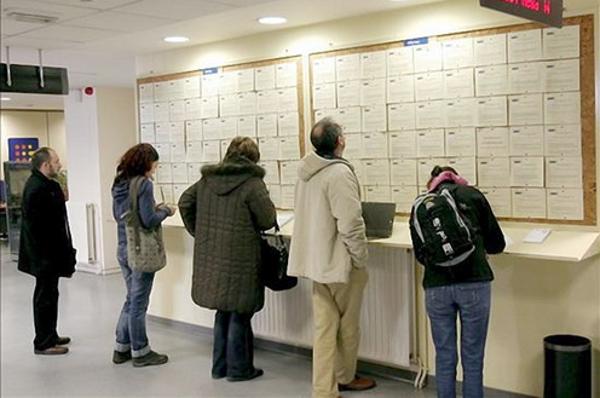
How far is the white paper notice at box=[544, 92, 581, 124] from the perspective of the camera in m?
3.42

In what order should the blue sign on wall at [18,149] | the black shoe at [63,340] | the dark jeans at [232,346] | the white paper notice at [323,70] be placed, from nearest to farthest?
the dark jeans at [232,346]
the white paper notice at [323,70]
the black shoe at [63,340]
the blue sign on wall at [18,149]

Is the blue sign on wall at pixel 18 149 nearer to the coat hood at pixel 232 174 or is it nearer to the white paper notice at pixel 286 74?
the white paper notice at pixel 286 74

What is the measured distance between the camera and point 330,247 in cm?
352

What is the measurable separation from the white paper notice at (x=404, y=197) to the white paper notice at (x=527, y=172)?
0.61 meters

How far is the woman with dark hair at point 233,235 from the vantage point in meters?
3.90

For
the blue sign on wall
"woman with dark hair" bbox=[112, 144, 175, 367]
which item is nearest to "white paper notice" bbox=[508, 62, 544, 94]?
"woman with dark hair" bbox=[112, 144, 175, 367]

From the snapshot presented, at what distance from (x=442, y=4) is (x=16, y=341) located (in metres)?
3.94

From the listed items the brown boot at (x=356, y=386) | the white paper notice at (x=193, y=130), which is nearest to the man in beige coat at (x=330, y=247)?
the brown boot at (x=356, y=386)

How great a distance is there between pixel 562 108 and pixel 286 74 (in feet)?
6.21

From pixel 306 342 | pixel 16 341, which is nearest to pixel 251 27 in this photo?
pixel 306 342

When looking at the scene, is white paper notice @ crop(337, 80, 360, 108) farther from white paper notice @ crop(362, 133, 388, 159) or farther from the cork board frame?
the cork board frame

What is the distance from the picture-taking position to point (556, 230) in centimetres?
354

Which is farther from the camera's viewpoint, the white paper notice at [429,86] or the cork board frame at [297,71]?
the cork board frame at [297,71]

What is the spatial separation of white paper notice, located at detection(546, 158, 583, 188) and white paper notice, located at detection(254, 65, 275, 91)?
2.01 m
